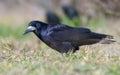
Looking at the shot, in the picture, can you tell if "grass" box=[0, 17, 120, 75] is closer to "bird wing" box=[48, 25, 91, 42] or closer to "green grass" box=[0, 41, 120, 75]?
"green grass" box=[0, 41, 120, 75]

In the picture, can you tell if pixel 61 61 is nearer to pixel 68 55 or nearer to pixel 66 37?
pixel 68 55

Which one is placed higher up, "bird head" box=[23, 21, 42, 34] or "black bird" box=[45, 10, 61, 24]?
"black bird" box=[45, 10, 61, 24]

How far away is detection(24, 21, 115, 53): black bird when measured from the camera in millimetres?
8523

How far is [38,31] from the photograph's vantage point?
8.73 metres

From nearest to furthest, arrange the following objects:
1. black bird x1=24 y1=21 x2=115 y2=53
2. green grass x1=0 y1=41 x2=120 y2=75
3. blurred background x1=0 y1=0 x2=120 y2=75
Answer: green grass x1=0 y1=41 x2=120 y2=75
blurred background x1=0 y1=0 x2=120 y2=75
black bird x1=24 y1=21 x2=115 y2=53

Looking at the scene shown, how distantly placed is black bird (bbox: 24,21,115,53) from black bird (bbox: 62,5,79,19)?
25.9 feet

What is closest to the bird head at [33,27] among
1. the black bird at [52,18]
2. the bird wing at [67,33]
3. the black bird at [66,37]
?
the black bird at [66,37]

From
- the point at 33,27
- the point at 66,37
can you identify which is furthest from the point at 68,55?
the point at 33,27

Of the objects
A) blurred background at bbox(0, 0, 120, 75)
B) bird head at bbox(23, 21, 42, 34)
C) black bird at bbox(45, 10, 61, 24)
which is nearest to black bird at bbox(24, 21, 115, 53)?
bird head at bbox(23, 21, 42, 34)

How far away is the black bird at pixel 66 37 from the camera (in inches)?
336

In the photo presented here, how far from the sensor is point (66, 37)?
8.68 metres

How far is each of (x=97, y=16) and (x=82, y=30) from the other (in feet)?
22.3

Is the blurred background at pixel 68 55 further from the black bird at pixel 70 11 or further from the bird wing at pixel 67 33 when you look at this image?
the bird wing at pixel 67 33

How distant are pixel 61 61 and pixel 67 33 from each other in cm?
104
